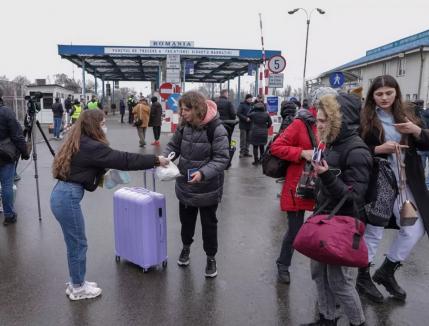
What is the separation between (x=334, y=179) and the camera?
2629 mm

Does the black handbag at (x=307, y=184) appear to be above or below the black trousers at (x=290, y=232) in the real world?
above

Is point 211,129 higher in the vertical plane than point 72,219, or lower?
higher

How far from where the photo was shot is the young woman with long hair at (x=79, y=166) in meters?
3.29

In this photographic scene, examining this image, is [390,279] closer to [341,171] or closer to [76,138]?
[341,171]

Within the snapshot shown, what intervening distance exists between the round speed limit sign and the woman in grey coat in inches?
334

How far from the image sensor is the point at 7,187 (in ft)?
18.4

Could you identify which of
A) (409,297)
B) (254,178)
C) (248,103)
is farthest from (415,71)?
(409,297)

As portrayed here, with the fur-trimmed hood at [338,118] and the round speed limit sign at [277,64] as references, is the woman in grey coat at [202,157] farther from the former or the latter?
the round speed limit sign at [277,64]

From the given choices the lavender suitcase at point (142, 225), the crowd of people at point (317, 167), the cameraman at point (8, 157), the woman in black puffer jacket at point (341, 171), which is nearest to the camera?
the woman in black puffer jacket at point (341, 171)

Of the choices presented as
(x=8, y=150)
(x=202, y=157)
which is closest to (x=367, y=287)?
(x=202, y=157)

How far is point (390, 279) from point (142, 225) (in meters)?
2.31

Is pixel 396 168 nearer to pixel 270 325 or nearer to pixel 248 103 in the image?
pixel 270 325

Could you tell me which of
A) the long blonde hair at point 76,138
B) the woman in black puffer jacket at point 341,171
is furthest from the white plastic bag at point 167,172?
the woman in black puffer jacket at point 341,171

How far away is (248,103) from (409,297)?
355 inches
